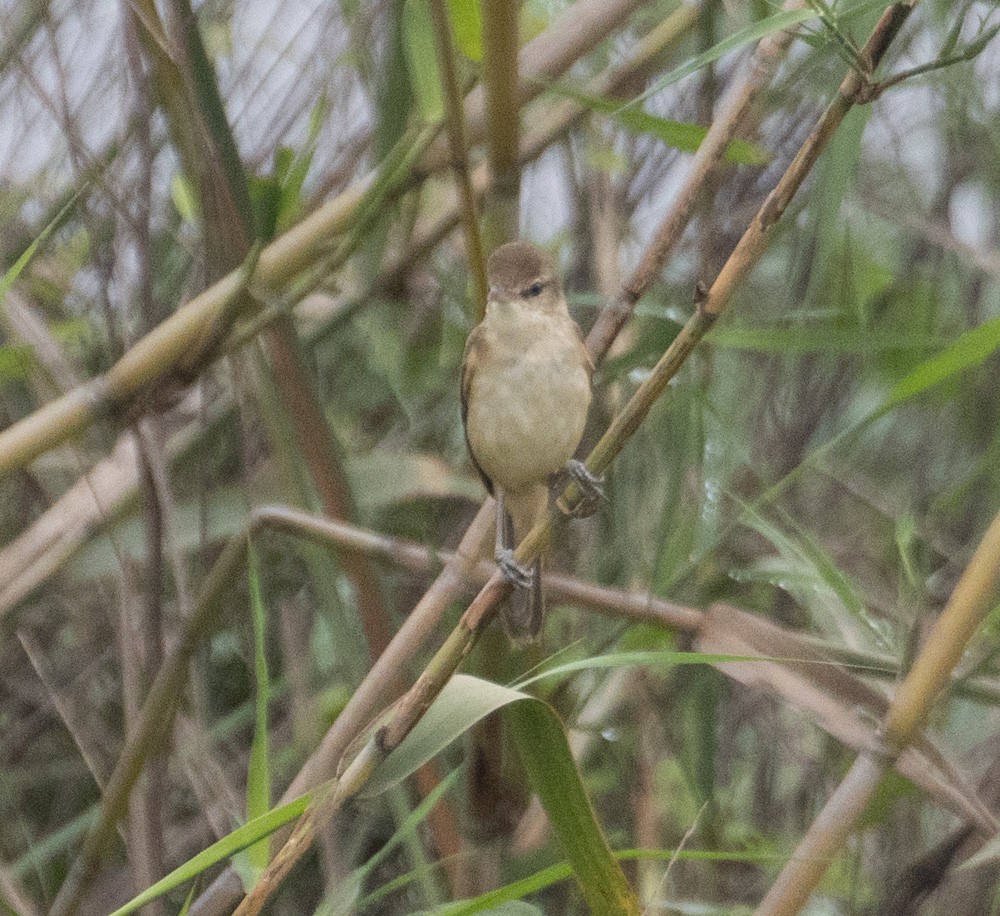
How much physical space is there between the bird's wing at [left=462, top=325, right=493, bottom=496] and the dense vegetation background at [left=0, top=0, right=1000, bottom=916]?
0.04m

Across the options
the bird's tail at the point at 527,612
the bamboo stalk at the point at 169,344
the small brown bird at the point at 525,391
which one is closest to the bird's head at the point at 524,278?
the small brown bird at the point at 525,391

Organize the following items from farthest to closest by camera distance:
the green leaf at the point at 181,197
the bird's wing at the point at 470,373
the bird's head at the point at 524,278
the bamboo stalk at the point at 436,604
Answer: the bird's wing at the point at 470,373 → the green leaf at the point at 181,197 → the bird's head at the point at 524,278 → the bamboo stalk at the point at 436,604

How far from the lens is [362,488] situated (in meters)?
1.42

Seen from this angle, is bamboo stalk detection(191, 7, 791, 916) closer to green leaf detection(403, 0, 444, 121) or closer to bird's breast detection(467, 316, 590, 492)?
green leaf detection(403, 0, 444, 121)

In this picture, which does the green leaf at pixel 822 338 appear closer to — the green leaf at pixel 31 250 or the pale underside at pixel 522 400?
the pale underside at pixel 522 400

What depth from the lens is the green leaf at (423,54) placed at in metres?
1.07

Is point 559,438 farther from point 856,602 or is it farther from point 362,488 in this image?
point 856,602

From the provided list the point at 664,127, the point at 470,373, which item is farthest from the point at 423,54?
the point at 470,373

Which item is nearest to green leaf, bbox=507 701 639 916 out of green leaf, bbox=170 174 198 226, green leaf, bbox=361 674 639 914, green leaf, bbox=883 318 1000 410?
green leaf, bbox=361 674 639 914

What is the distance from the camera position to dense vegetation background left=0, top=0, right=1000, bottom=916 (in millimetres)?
999

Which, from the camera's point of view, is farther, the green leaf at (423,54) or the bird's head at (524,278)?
the bird's head at (524,278)

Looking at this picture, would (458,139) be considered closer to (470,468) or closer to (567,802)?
(567,802)

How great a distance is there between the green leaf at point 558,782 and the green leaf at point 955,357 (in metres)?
0.41

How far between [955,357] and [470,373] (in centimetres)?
73
